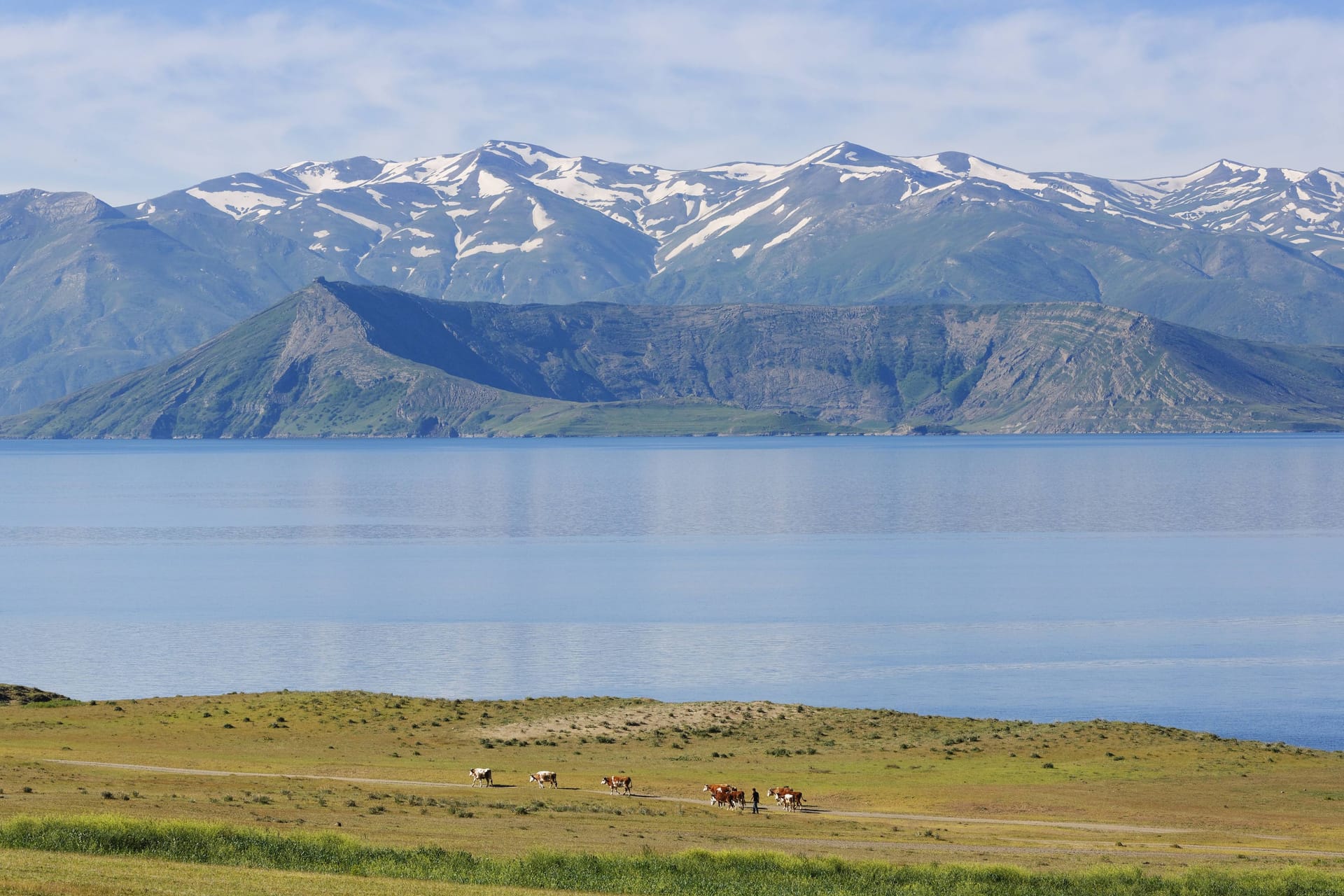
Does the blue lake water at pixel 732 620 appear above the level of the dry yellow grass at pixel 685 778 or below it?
above

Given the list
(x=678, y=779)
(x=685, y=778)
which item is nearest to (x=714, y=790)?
(x=678, y=779)

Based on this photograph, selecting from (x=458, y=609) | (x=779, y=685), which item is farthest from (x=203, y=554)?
(x=779, y=685)

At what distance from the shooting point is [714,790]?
50500 millimetres

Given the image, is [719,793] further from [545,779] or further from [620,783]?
[545,779]

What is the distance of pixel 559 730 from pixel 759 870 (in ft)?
101

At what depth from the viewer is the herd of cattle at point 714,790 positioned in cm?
5031

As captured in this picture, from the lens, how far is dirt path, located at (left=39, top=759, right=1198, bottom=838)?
48875mm

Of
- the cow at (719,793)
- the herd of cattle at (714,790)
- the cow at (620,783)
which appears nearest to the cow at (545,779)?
the herd of cattle at (714,790)

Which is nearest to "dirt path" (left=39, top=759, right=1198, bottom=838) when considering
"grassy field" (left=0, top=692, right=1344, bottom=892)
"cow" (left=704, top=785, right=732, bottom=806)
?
"grassy field" (left=0, top=692, right=1344, bottom=892)

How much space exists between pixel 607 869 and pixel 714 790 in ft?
48.5

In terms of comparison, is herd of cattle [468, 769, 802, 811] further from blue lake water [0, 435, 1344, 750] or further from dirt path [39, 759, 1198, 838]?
blue lake water [0, 435, 1344, 750]

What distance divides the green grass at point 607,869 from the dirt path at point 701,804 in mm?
10964

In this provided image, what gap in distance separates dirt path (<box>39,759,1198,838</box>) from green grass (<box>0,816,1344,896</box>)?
11.0 meters

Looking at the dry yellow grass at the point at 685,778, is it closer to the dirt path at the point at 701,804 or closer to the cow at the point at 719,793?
the dirt path at the point at 701,804
